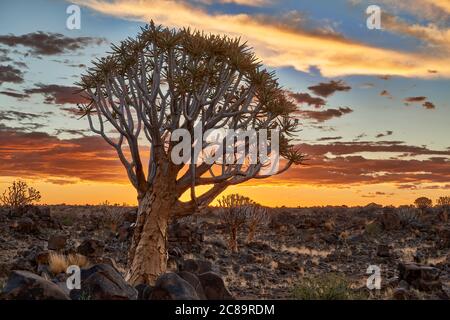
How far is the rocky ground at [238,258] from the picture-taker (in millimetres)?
8578

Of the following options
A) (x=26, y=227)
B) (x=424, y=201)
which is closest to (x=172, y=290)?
(x=26, y=227)

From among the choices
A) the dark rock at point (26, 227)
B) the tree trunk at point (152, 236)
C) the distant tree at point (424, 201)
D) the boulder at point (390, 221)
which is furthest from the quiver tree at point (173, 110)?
the distant tree at point (424, 201)

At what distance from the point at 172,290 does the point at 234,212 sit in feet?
49.1

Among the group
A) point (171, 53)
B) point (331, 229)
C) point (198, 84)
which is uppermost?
point (171, 53)

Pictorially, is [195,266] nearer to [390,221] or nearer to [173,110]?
[173,110]

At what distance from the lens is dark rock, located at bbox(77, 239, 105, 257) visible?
17.6 metres

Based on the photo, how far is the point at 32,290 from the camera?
7.43 metres

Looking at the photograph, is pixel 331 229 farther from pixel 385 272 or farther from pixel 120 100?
pixel 120 100

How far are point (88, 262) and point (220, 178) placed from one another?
592cm

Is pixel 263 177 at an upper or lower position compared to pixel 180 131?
lower

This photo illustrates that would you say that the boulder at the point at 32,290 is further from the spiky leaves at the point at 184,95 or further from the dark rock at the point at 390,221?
the dark rock at the point at 390,221

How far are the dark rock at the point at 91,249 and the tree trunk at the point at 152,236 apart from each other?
236 inches
